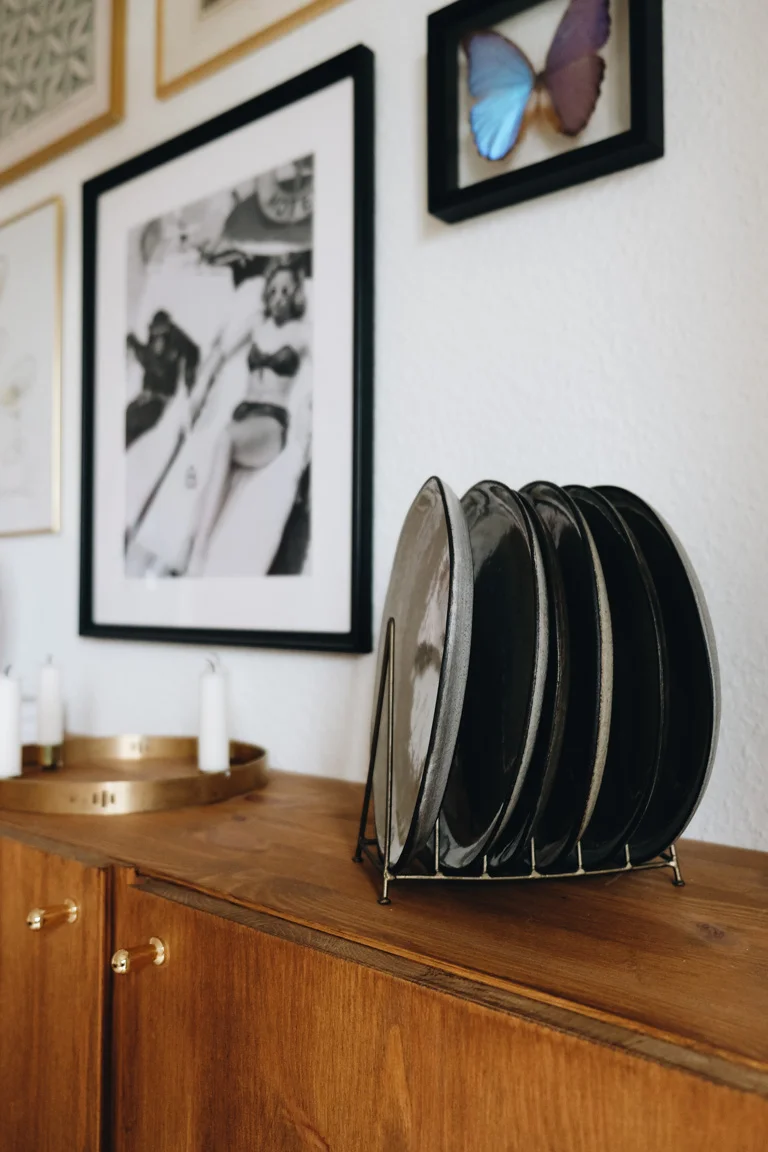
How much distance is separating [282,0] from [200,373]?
1.91 ft

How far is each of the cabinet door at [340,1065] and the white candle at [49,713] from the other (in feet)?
1.74

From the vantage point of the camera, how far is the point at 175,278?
4.75ft

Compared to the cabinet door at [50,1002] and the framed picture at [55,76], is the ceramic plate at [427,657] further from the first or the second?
the framed picture at [55,76]

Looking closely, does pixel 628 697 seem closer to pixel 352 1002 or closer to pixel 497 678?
pixel 497 678

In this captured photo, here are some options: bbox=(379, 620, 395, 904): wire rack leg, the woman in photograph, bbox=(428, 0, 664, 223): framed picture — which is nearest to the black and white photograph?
the woman in photograph

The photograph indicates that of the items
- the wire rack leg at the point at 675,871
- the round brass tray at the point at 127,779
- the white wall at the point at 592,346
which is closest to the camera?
the wire rack leg at the point at 675,871

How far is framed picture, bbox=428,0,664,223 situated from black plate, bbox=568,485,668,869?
474 millimetres

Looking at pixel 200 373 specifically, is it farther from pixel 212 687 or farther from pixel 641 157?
pixel 641 157

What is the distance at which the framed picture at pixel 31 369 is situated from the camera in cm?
167

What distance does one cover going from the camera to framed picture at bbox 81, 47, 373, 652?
1214 mm

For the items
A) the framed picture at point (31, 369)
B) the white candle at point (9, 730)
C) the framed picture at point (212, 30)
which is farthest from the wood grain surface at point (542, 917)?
the framed picture at point (212, 30)

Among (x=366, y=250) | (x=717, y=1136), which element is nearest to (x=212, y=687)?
(x=366, y=250)

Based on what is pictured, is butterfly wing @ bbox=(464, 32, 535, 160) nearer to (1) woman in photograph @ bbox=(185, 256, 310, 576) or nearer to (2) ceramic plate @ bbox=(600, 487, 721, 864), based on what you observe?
(1) woman in photograph @ bbox=(185, 256, 310, 576)

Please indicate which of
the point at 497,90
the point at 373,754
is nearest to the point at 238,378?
the point at 497,90
